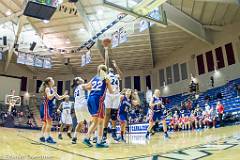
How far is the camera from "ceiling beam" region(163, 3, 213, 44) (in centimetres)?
1831

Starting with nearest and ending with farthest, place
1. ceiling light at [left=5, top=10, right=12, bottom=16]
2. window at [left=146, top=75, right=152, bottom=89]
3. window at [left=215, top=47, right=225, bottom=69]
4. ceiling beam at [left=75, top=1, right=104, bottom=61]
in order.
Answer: ceiling beam at [left=75, top=1, right=104, bottom=61] < ceiling light at [left=5, top=10, right=12, bottom=16] < window at [left=215, top=47, right=225, bottom=69] < window at [left=146, top=75, right=152, bottom=89]

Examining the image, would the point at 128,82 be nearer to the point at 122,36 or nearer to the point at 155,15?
the point at 122,36

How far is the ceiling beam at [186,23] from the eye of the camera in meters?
18.3

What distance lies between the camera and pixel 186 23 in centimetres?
2008

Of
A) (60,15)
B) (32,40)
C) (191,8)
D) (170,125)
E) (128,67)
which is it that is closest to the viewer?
(170,125)

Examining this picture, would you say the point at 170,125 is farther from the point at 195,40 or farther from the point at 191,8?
the point at 195,40

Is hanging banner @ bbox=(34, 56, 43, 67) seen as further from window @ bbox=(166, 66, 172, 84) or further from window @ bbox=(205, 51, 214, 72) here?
window @ bbox=(205, 51, 214, 72)

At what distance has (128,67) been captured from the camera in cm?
3066

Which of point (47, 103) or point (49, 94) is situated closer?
point (49, 94)

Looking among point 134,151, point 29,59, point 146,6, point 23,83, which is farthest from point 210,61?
point 134,151

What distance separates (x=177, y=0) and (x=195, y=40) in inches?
322

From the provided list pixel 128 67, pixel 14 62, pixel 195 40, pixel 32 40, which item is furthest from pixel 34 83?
pixel 195 40

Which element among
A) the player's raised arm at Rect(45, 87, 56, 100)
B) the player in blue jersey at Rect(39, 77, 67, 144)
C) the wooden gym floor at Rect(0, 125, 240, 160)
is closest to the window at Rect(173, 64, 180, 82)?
the player in blue jersey at Rect(39, 77, 67, 144)

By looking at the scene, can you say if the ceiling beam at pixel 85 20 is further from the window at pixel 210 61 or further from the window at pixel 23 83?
the window at pixel 23 83
